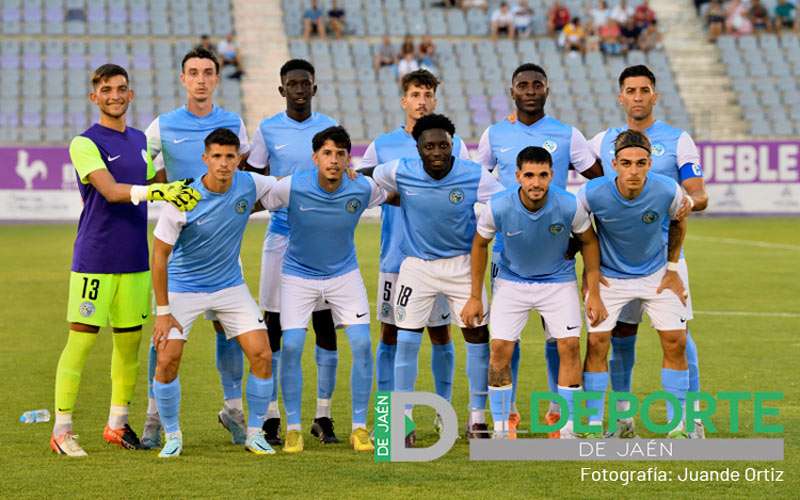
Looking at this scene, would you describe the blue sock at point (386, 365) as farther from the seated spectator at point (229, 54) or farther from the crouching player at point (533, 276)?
the seated spectator at point (229, 54)

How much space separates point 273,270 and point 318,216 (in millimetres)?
726

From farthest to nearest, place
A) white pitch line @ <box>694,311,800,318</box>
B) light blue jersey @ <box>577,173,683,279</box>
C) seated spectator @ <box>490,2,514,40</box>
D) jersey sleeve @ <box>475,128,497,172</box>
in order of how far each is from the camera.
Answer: seated spectator @ <box>490,2,514,40</box>, white pitch line @ <box>694,311,800,318</box>, jersey sleeve @ <box>475,128,497,172</box>, light blue jersey @ <box>577,173,683,279</box>

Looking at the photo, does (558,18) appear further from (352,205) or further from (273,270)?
(352,205)

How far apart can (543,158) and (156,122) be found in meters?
2.49

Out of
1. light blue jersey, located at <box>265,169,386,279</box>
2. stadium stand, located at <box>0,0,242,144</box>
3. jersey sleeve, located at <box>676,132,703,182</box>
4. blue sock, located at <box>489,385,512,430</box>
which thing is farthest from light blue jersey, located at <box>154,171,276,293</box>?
stadium stand, located at <box>0,0,242,144</box>

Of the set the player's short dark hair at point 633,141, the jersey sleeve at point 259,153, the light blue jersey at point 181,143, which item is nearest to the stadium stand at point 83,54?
the jersey sleeve at point 259,153

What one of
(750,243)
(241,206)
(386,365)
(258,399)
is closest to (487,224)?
(386,365)

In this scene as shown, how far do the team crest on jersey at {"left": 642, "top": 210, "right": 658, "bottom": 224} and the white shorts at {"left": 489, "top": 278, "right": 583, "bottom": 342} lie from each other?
22.8 inches

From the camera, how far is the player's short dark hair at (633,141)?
7844 mm

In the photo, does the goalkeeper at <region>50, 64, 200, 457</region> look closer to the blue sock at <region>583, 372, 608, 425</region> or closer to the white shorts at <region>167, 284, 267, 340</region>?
the white shorts at <region>167, 284, 267, 340</region>

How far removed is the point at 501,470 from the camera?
7383mm

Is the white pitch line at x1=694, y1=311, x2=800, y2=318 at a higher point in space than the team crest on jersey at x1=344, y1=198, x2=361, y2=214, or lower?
lower

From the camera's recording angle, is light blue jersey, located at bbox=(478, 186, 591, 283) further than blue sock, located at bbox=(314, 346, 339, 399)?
No

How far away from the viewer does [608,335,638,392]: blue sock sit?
8.59 m
